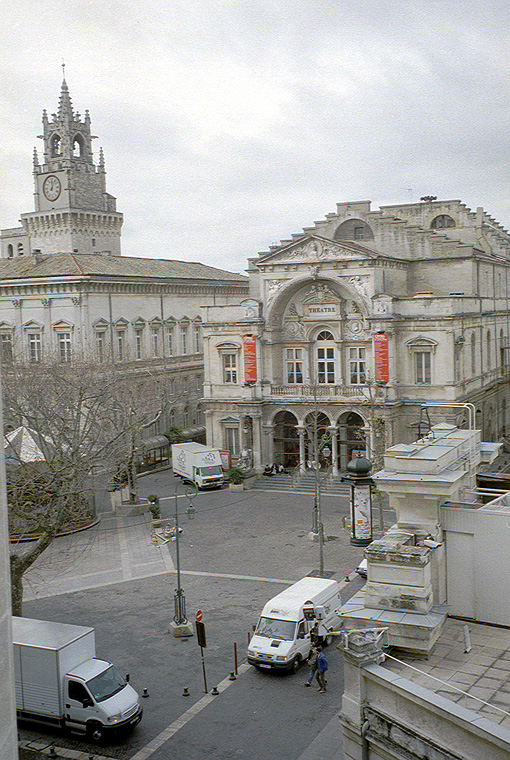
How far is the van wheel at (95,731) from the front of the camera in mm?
20438

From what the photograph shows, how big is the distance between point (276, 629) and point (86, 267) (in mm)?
A: 38918

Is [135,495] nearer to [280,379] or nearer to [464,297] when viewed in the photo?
[280,379]

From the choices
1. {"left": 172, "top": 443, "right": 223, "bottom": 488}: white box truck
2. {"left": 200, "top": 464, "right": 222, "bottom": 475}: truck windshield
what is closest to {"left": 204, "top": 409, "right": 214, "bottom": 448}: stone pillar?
{"left": 172, "top": 443, "right": 223, "bottom": 488}: white box truck

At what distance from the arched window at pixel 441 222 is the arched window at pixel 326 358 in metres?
19.0

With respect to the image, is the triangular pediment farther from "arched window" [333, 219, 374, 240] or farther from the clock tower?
the clock tower

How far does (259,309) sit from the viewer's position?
53.8 m

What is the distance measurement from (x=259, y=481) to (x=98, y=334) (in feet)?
51.7

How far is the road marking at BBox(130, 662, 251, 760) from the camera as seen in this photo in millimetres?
19844

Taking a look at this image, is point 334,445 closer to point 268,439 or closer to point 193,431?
point 268,439

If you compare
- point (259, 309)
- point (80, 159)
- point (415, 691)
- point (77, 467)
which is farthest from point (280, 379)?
point (415, 691)

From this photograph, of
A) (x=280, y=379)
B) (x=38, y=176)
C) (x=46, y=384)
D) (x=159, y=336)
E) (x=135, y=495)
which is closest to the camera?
(x=46, y=384)

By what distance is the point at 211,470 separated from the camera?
51.2 meters

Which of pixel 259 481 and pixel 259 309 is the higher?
pixel 259 309

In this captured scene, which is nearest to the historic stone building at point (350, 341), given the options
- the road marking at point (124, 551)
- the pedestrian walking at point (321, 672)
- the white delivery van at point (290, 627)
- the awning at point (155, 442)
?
the awning at point (155, 442)
